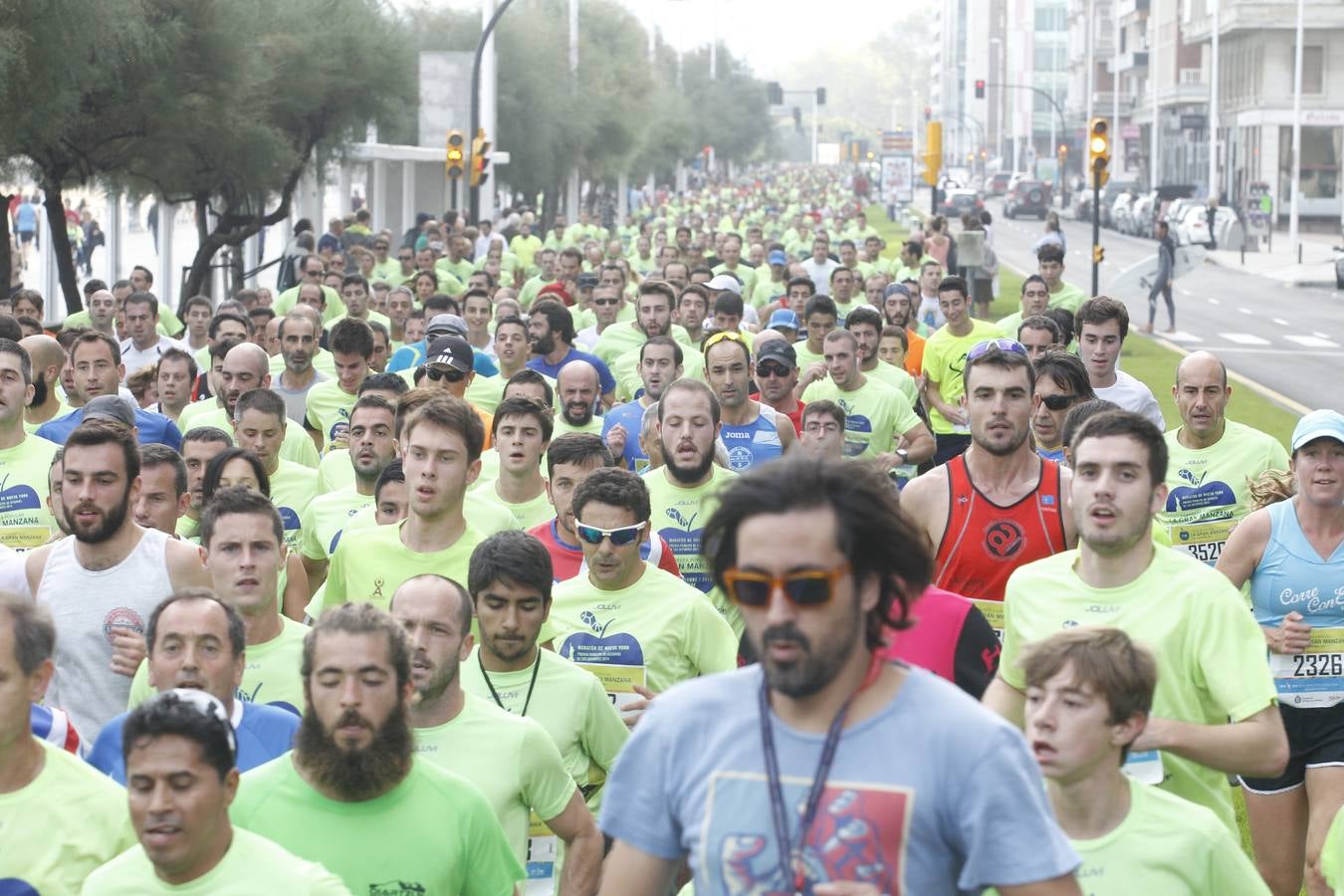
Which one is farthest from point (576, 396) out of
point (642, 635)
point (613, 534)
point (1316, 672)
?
point (1316, 672)

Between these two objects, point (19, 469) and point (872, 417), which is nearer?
point (19, 469)

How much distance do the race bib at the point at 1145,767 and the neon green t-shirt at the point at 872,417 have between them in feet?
22.1

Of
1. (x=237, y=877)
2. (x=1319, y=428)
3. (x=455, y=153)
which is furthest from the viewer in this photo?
(x=455, y=153)

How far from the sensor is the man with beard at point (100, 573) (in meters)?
6.68

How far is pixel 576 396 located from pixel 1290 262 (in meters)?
54.0

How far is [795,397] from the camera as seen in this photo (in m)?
13.1

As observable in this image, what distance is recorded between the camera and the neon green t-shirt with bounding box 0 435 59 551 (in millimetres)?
8938

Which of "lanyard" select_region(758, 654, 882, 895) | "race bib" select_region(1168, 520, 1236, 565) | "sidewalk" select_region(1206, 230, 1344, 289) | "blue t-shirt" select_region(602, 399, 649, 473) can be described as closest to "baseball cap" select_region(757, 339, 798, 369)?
"blue t-shirt" select_region(602, 399, 649, 473)

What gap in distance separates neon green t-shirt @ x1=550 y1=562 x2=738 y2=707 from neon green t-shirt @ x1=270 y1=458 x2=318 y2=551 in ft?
8.86

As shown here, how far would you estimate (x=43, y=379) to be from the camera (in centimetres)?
1075

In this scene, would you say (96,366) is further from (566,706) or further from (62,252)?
(62,252)

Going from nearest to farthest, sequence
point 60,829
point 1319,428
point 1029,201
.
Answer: point 60,829 < point 1319,428 < point 1029,201

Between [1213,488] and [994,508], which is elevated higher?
[994,508]

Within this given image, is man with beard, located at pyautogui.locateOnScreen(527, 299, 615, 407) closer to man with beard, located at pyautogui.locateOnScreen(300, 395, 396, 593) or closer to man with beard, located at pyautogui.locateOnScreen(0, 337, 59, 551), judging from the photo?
man with beard, located at pyautogui.locateOnScreen(300, 395, 396, 593)
